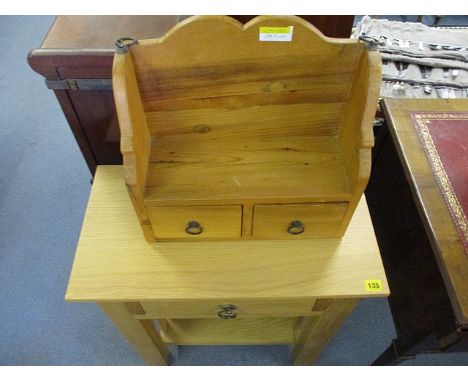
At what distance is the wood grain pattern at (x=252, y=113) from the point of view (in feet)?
1.91

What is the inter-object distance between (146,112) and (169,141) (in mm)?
79

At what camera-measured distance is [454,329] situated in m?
0.69

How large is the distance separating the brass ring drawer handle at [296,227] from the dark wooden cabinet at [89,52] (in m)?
0.44

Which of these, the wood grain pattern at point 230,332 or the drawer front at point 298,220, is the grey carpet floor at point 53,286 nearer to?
the wood grain pattern at point 230,332

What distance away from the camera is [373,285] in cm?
71

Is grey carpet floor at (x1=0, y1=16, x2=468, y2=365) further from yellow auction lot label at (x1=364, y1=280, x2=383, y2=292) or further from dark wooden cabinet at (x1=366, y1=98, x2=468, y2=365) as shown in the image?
yellow auction lot label at (x1=364, y1=280, x2=383, y2=292)

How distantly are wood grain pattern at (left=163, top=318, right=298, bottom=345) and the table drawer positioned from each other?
31 centimetres

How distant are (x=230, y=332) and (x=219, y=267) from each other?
0.51 meters

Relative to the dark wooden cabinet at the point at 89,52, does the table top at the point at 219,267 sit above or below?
below

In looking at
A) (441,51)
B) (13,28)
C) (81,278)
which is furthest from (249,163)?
(13,28)

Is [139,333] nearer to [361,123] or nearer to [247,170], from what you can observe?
[247,170]

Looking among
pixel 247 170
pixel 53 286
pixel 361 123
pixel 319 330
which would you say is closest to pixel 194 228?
pixel 247 170

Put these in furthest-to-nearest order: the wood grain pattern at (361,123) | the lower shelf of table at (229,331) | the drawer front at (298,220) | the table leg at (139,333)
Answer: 1. the lower shelf of table at (229,331)
2. the table leg at (139,333)
3. the drawer front at (298,220)
4. the wood grain pattern at (361,123)

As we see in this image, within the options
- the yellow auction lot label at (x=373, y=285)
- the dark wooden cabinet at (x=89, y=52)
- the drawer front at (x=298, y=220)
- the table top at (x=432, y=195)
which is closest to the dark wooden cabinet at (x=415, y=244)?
the table top at (x=432, y=195)
